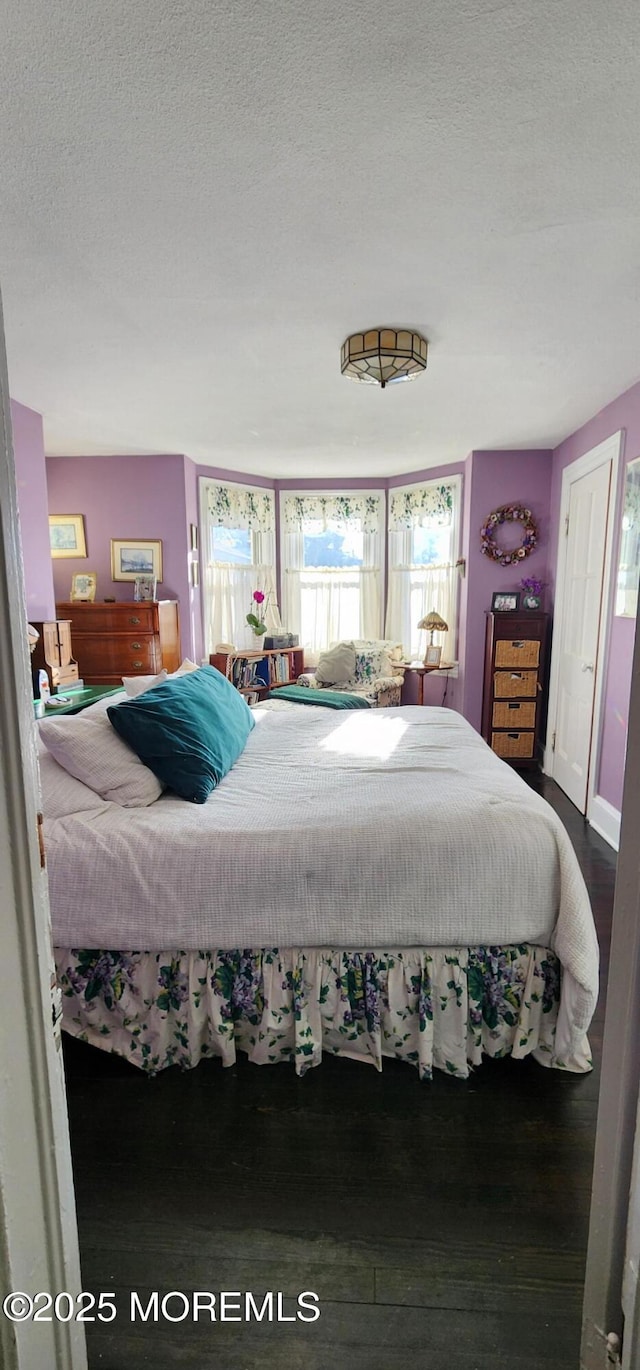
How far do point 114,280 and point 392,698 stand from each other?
12.0 ft

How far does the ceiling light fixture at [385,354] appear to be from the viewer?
2.37 m

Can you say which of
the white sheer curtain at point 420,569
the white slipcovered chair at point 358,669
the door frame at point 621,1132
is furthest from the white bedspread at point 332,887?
the white sheer curtain at point 420,569

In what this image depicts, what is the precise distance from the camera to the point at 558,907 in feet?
5.20

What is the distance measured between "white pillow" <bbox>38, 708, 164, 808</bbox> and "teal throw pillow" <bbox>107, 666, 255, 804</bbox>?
2.3 inches

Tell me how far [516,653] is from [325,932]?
3238 mm

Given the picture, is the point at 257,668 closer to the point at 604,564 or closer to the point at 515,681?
the point at 515,681

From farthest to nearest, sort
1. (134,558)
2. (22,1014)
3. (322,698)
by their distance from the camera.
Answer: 1. (134,558)
2. (322,698)
3. (22,1014)

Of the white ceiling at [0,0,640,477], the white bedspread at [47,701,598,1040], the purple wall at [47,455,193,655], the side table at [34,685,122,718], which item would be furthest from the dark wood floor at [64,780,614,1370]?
the purple wall at [47,455,193,655]

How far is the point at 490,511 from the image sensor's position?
4520 millimetres

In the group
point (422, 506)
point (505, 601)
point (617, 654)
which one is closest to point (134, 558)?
point (422, 506)

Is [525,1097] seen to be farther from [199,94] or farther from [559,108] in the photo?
[199,94]

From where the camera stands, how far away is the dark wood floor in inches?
42.8

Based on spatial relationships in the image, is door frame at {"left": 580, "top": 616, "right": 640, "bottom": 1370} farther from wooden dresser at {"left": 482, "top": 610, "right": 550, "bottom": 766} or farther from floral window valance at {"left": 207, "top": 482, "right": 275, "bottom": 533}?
floral window valance at {"left": 207, "top": 482, "right": 275, "bottom": 533}

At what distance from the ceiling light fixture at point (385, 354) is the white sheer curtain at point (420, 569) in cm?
253
